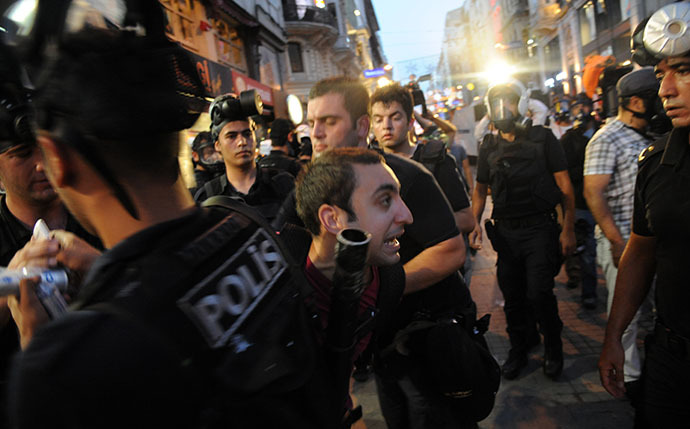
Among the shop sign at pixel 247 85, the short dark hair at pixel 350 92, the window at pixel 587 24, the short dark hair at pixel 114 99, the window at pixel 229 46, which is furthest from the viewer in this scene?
the window at pixel 587 24

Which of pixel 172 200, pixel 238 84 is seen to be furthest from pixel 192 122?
pixel 238 84

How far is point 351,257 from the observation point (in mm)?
1124

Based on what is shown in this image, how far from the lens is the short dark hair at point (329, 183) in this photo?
5.80 ft

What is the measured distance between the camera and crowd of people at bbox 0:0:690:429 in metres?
0.78

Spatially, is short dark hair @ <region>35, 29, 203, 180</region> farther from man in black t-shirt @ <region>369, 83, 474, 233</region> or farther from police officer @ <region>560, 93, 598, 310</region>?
police officer @ <region>560, 93, 598, 310</region>

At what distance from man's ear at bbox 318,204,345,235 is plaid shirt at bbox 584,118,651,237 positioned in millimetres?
2816

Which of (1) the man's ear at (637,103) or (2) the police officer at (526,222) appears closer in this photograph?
(1) the man's ear at (637,103)

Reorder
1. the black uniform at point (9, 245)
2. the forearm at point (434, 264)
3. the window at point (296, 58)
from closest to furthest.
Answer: the black uniform at point (9, 245)
the forearm at point (434, 264)
the window at point (296, 58)

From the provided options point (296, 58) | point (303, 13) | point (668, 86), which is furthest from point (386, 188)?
point (296, 58)

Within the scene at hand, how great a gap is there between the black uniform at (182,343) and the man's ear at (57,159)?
24 centimetres

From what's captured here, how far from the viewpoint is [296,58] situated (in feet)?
101

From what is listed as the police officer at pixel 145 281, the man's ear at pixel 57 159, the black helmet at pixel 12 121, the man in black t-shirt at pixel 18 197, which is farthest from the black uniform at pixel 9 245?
the man's ear at pixel 57 159

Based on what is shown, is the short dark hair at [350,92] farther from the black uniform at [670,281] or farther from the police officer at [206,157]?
the police officer at [206,157]

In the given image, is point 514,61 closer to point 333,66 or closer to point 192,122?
point 333,66
